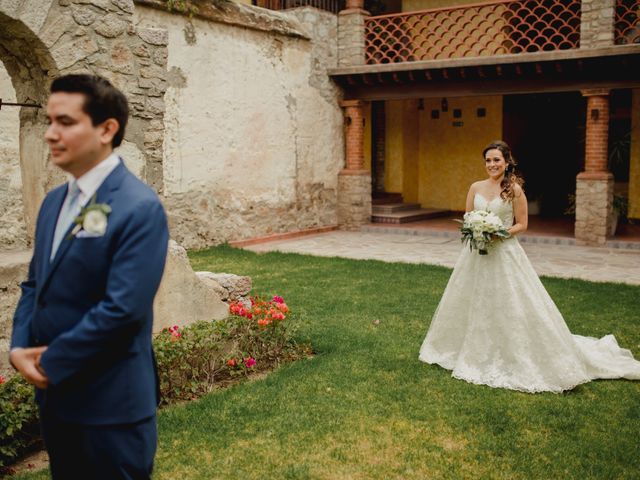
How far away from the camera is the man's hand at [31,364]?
2076mm

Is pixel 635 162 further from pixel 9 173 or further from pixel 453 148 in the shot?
pixel 9 173

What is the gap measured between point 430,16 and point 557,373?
13.2 metres

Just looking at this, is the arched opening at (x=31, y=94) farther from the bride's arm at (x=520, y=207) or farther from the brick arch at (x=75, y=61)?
the bride's arm at (x=520, y=207)

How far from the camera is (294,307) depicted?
7727 mm

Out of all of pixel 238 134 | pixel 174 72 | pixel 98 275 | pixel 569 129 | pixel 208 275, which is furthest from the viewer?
pixel 569 129

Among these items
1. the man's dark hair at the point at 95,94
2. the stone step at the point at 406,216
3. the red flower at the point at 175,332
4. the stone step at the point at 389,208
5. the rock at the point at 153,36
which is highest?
the rock at the point at 153,36

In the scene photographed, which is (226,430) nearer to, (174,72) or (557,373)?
(557,373)

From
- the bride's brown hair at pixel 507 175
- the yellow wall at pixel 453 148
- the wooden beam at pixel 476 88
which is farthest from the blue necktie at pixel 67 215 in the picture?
the yellow wall at pixel 453 148

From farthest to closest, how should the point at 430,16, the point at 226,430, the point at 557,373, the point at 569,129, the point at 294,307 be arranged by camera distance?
the point at 569,129 → the point at 430,16 → the point at 294,307 → the point at 557,373 → the point at 226,430

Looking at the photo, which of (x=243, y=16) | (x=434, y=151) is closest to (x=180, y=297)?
(x=243, y=16)

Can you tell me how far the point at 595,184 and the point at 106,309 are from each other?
41.5ft

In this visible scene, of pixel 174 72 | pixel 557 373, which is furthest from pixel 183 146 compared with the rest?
pixel 557 373

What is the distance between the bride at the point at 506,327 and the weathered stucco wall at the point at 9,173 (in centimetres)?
629

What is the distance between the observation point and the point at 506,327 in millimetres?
5320
